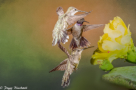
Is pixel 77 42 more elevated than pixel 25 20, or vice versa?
pixel 25 20

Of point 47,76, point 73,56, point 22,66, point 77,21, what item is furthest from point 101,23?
point 22,66

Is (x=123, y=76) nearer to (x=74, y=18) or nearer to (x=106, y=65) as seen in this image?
(x=106, y=65)

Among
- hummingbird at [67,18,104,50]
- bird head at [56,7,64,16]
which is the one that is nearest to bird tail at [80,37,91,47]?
hummingbird at [67,18,104,50]

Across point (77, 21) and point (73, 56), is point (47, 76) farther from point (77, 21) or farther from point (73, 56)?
point (77, 21)

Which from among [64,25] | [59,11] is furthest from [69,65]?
[59,11]

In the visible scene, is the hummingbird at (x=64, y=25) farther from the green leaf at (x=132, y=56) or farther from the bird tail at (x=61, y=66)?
the green leaf at (x=132, y=56)

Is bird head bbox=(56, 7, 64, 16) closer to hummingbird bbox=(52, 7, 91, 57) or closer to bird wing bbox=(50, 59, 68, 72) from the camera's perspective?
hummingbird bbox=(52, 7, 91, 57)

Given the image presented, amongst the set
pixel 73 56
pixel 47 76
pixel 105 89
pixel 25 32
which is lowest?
pixel 105 89

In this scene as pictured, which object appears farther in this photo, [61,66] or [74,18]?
[61,66]
